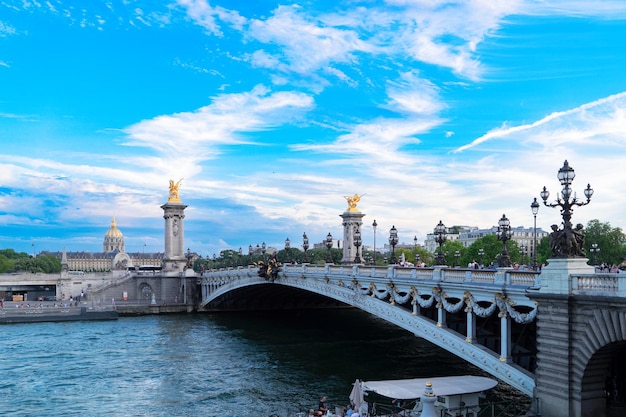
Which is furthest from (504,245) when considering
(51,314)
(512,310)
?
(51,314)

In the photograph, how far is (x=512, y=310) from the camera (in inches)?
806

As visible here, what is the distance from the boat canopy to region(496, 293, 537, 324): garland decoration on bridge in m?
2.97

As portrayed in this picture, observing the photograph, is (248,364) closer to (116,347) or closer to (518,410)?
(116,347)

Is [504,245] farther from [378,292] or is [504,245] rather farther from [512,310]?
[378,292]

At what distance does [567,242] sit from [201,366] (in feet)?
83.8

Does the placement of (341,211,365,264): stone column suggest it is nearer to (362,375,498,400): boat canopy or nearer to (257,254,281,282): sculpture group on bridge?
(257,254,281,282): sculpture group on bridge

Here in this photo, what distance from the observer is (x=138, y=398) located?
29.6m

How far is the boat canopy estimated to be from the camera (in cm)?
2094

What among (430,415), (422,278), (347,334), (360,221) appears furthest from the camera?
(360,221)

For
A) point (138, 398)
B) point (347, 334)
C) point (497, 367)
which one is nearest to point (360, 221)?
point (347, 334)

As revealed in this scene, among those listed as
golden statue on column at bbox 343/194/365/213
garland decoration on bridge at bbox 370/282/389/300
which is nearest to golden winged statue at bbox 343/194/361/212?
golden statue on column at bbox 343/194/365/213

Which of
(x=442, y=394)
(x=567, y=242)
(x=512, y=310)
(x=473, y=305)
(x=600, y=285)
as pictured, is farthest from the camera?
(x=473, y=305)

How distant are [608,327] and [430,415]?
6.56m

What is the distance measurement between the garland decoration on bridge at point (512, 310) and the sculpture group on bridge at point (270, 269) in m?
30.4
